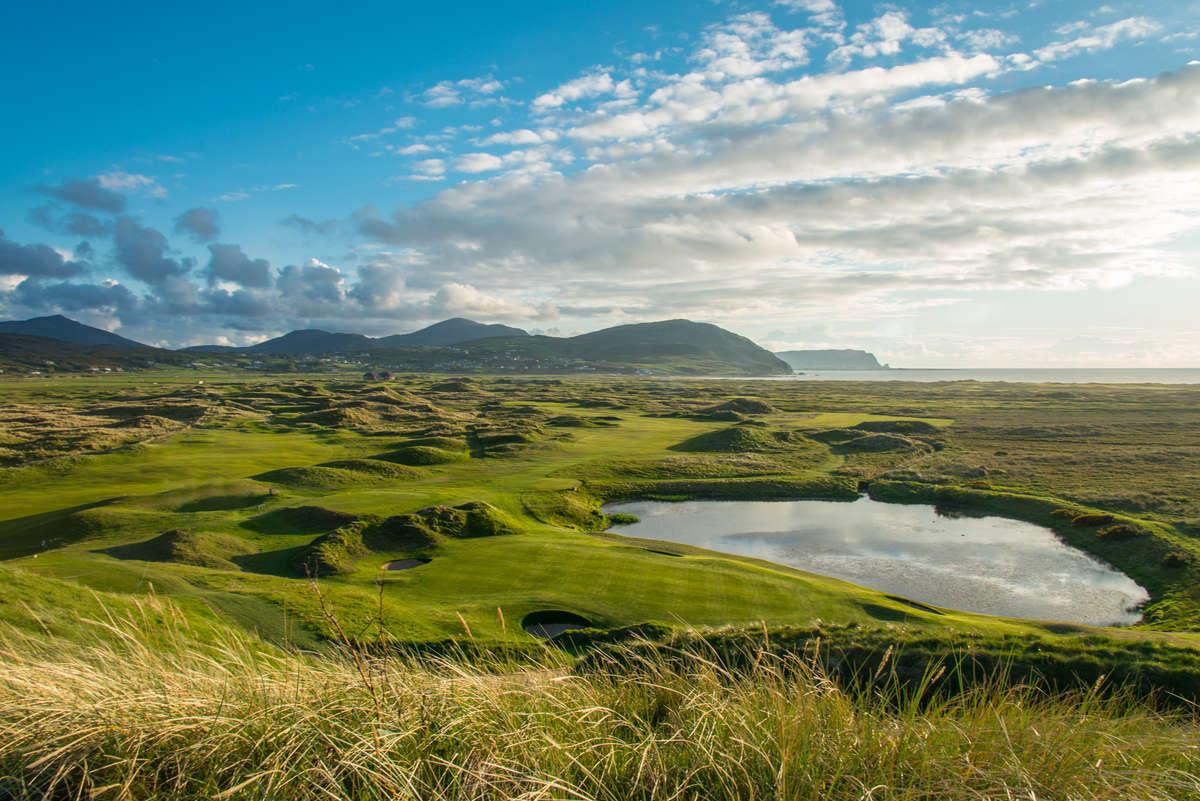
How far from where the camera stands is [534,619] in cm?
2430

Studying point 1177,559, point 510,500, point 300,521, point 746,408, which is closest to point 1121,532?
point 1177,559

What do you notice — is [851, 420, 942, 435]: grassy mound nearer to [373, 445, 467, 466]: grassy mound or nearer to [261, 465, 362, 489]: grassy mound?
[373, 445, 467, 466]: grassy mound

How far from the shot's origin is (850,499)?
179 ft

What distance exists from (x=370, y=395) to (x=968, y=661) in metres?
109

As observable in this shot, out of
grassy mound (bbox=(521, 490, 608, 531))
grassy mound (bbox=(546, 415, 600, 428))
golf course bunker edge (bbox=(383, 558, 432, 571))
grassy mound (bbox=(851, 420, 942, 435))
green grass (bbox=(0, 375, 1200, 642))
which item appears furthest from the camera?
grassy mound (bbox=(546, 415, 600, 428))

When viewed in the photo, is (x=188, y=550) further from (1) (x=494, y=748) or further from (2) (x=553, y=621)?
(1) (x=494, y=748)

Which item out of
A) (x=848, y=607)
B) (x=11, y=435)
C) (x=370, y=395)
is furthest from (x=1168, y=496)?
(x=370, y=395)

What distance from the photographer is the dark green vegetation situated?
4.84 meters

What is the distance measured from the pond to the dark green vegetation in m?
2.16

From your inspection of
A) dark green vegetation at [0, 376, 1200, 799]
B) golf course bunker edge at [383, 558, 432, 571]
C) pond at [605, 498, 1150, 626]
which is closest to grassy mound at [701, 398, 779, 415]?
dark green vegetation at [0, 376, 1200, 799]

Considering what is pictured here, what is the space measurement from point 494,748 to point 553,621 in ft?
66.5

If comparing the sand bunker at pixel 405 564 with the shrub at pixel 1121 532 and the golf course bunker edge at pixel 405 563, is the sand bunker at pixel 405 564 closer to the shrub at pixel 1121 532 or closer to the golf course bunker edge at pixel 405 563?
the golf course bunker edge at pixel 405 563

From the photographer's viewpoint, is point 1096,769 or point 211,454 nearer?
point 1096,769

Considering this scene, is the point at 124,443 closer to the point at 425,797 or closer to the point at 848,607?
the point at 848,607
